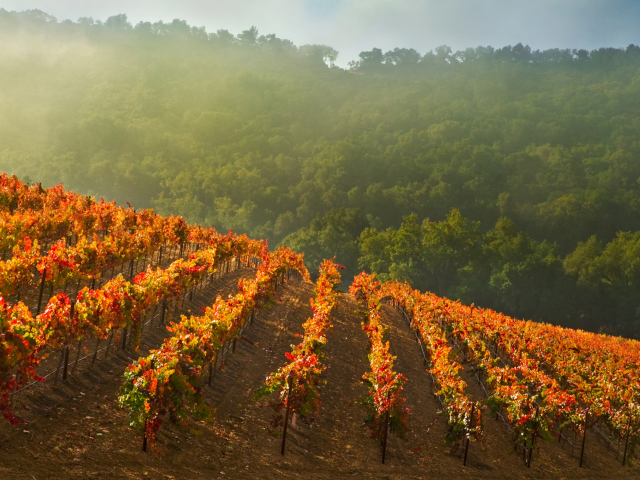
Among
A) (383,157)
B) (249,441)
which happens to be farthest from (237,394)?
(383,157)

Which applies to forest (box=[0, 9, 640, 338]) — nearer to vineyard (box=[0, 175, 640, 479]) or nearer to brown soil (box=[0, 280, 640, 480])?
vineyard (box=[0, 175, 640, 479])

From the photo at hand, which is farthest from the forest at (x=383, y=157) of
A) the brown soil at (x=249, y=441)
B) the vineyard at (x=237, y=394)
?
the brown soil at (x=249, y=441)

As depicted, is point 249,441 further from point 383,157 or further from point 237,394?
point 383,157

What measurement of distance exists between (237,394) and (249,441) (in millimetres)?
2943

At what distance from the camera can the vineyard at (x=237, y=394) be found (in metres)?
11.6

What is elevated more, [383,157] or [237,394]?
[383,157]

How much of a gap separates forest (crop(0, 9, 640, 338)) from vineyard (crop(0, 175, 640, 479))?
50004mm

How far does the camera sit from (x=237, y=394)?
16938mm

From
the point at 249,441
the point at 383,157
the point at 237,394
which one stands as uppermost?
the point at 383,157

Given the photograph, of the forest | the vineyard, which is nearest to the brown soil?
the vineyard

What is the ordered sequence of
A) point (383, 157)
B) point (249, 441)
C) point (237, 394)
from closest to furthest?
point (249, 441) → point (237, 394) → point (383, 157)

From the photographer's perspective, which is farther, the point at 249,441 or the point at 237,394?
the point at 237,394

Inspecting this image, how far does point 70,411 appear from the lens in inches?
497

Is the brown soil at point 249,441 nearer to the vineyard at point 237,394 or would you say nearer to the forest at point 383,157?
the vineyard at point 237,394
